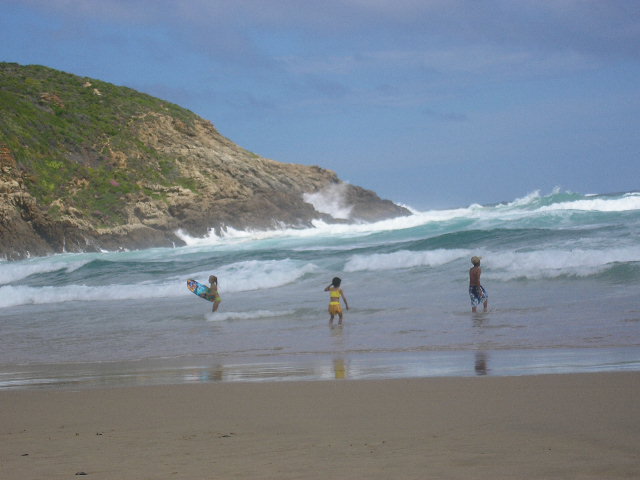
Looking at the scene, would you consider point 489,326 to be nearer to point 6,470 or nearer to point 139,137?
point 6,470

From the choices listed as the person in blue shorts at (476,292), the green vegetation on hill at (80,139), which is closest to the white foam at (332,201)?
the green vegetation on hill at (80,139)

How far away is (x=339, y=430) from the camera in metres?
4.82

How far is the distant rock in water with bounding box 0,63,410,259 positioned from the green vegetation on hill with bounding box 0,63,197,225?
0.10 m

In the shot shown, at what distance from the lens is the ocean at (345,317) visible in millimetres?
8461

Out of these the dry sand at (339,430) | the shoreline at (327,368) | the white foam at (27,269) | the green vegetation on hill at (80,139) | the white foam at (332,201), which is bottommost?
the shoreline at (327,368)

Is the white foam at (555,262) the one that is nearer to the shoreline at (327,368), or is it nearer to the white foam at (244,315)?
the white foam at (244,315)

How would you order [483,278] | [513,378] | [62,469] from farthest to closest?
[483,278], [513,378], [62,469]

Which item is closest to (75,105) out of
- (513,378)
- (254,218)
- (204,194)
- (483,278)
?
(204,194)

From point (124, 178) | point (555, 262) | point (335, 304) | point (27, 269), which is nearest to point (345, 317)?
point (335, 304)

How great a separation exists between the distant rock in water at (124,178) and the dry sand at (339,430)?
113 feet

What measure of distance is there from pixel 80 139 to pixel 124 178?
478 centimetres

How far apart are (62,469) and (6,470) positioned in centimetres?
31

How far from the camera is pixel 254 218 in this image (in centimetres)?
4944

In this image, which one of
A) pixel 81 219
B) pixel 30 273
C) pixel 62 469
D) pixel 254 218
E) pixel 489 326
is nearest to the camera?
pixel 62 469
